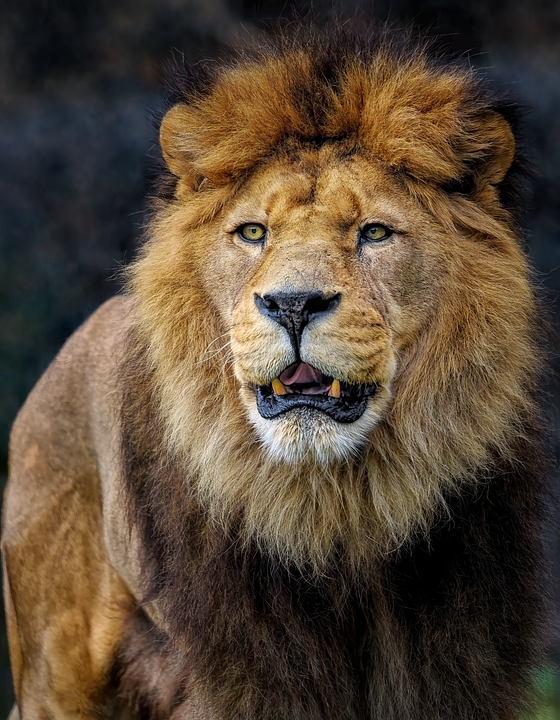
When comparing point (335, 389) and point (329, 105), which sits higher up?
point (329, 105)

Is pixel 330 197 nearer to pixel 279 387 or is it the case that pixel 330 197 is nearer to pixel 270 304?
pixel 270 304

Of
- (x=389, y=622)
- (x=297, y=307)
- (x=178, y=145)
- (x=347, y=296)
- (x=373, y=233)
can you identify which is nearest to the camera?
(x=297, y=307)

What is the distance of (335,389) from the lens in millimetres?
2629

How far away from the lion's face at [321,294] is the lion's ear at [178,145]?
0.90ft

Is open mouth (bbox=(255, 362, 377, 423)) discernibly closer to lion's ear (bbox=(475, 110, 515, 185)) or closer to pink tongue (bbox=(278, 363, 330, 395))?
pink tongue (bbox=(278, 363, 330, 395))

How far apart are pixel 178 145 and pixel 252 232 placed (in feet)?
1.40

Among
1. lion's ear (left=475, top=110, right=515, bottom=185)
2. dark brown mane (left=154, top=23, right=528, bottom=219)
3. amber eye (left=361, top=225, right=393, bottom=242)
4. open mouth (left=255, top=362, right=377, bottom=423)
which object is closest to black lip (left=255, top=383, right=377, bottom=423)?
open mouth (left=255, top=362, right=377, bottom=423)

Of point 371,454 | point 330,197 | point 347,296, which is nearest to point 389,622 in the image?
point 371,454

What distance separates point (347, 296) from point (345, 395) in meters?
0.26

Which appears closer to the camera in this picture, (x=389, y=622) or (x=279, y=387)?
(x=279, y=387)

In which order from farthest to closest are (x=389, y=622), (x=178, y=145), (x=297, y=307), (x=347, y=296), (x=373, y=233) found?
(x=178, y=145) < (x=389, y=622) < (x=373, y=233) < (x=347, y=296) < (x=297, y=307)

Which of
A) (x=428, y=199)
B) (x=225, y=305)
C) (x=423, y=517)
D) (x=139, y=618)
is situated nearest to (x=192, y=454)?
(x=225, y=305)

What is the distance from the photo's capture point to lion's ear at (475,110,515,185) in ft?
9.55

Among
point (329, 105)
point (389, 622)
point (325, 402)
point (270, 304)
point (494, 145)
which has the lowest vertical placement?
point (389, 622)
